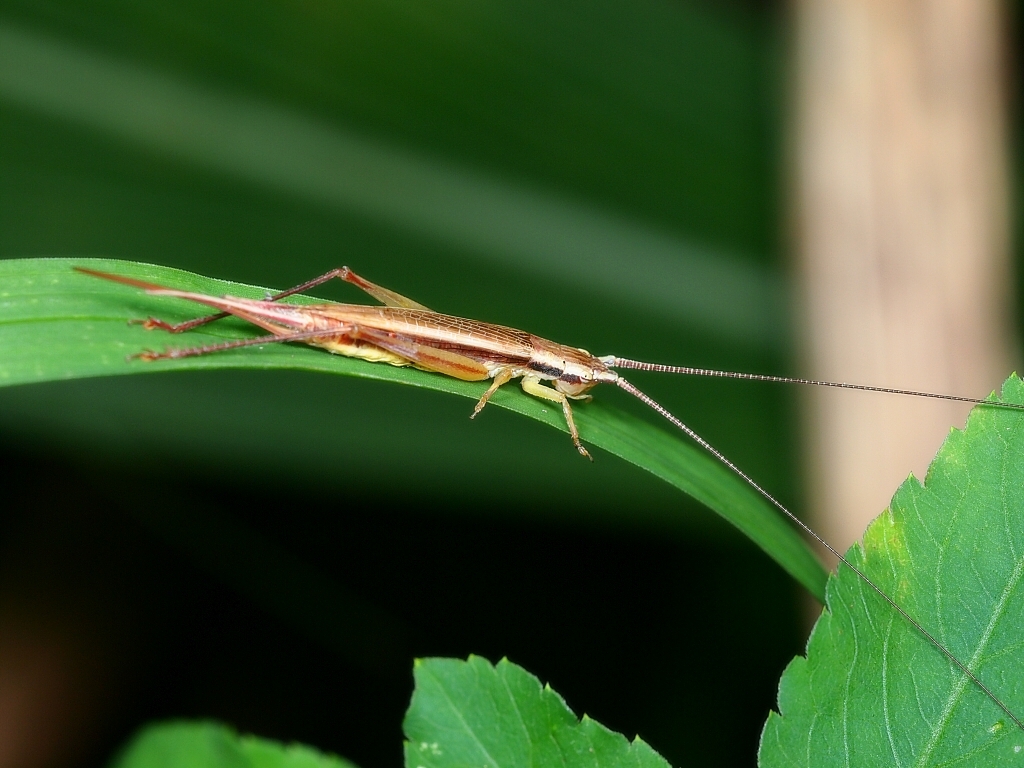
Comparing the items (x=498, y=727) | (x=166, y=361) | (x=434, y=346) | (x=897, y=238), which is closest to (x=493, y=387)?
(x=434, y=346)

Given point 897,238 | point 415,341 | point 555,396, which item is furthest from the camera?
point 897,238

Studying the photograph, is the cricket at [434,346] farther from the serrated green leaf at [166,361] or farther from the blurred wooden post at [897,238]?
the blurred wooden post at [897,238]

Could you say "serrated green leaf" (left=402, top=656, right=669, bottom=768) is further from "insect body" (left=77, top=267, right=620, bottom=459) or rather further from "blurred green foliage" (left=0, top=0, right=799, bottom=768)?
"blurred green foliage" (left=0, top=0, right=799, bottom=768)

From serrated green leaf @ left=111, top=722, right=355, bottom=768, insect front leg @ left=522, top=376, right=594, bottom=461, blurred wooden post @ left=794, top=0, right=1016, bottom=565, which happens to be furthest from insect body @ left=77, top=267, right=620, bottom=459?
blurred wooden post @ left=794, top=0, right=1016, bottom=565

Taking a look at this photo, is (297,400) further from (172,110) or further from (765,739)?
(765,739)

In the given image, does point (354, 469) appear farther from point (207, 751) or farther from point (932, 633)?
point (932, 633)

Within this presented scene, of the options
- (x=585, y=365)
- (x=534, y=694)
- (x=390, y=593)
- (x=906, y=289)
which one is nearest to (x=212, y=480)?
(x=390, y=593)
